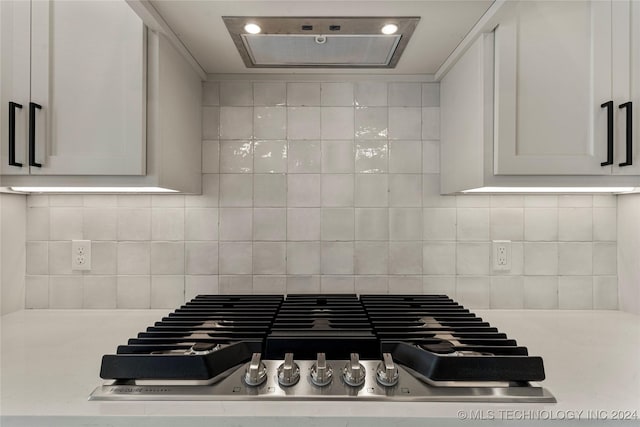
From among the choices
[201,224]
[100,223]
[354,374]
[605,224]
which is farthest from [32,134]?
[605,224]

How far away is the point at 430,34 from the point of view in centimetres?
115

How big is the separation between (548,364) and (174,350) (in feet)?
2.83

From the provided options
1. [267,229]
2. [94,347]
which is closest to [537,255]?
[267,229]

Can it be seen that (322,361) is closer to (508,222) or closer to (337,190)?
(337,190)

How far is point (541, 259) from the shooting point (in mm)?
1474

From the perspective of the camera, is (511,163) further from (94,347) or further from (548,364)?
(94,347)

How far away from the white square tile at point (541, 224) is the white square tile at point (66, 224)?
1.68 meters

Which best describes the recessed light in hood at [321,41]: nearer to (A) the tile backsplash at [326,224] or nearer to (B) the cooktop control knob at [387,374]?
(A) the tile backsplash at [326,224]

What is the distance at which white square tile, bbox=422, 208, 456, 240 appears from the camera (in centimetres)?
149

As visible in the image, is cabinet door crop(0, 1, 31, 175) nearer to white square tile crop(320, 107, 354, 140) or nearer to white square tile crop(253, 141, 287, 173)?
white square tile crop(253, 141, 287, 173)

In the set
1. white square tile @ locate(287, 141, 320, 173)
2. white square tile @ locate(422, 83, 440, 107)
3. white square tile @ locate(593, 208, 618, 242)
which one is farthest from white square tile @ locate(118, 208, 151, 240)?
white square tile @ locate(593, 208, 618, 242)

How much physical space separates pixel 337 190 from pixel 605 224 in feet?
3.33

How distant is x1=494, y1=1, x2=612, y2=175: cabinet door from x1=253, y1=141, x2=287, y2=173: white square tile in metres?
0.76

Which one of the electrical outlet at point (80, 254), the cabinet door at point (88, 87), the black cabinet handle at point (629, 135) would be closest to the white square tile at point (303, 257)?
the cabinet door at point (88, 87)
